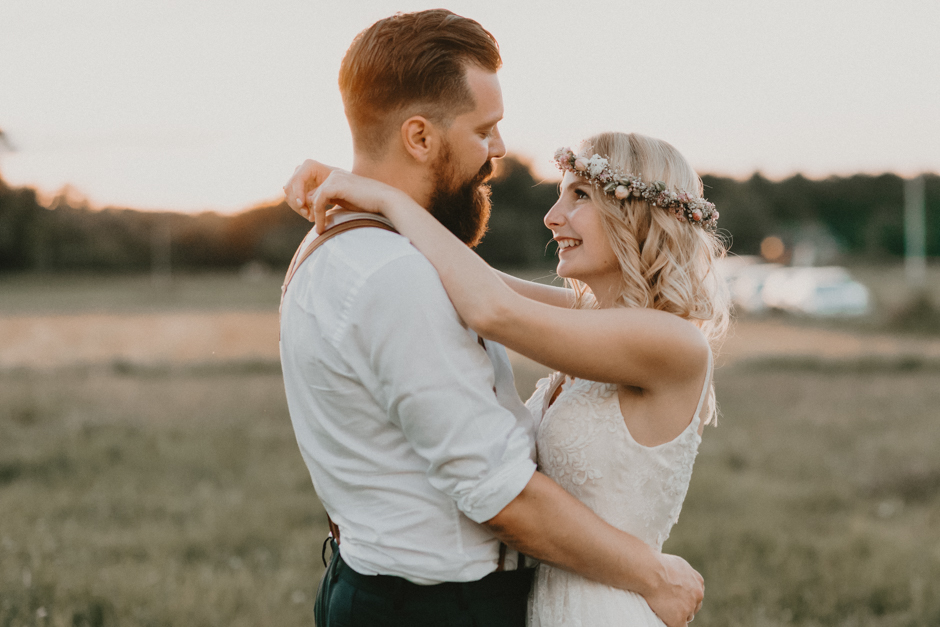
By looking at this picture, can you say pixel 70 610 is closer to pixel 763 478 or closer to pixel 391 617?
pixel 391 617

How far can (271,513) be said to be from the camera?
6.86 metres

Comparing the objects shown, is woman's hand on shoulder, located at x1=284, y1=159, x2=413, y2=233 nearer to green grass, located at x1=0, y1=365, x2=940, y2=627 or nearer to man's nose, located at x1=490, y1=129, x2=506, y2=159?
man's nose, located at x1=490, y1=129, x2=506, y2=159

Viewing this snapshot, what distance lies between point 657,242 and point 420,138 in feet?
2.88

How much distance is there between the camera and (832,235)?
257 ft

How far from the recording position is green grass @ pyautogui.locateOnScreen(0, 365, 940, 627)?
486 centimetres

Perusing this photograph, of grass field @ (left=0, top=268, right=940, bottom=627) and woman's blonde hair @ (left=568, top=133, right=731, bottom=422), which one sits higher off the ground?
woman's blonde hair @ (left=568, top=133, right=731, bottom=422)

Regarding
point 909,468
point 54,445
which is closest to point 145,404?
point 54,445

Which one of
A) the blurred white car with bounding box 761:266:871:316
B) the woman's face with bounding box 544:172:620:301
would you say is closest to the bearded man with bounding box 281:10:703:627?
the woman's face with bounding box 544:172:620:301

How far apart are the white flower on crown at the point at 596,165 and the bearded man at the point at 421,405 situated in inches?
13.8

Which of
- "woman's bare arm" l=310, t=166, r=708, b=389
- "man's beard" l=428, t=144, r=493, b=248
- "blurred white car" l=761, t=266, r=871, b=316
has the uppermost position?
"man's beard" l=428, t=144, r=493, b=248

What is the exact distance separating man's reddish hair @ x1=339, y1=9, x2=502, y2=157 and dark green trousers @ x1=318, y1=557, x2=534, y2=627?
1216mm

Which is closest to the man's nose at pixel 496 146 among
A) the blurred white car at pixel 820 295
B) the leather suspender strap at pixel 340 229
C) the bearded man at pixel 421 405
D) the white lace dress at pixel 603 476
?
the bearded man at pixel 421 405

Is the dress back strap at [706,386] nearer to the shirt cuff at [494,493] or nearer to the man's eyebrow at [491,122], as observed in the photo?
the shirt cuff at [494,493]

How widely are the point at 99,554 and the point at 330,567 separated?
13.6ft
